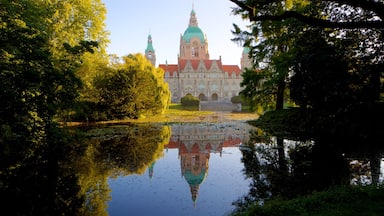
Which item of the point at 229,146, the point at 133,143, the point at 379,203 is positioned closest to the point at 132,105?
the point at 133,143

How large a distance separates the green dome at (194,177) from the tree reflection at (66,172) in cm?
146

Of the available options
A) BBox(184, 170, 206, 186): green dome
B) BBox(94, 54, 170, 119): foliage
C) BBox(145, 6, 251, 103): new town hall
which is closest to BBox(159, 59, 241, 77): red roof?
BBox(145, 6, 251, 103): new town hall

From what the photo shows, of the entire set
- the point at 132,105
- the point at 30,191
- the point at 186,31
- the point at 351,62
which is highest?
the point at 186,31

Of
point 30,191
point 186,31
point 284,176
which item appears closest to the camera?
point 30,191

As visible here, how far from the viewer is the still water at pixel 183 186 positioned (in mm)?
5478

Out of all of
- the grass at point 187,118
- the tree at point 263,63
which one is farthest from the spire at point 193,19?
the tree at point 263,63

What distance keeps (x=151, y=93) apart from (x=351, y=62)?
64.3 ft

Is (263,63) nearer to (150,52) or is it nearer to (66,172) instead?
(66,172)

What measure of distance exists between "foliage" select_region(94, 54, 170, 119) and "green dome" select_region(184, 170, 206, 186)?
59.3ft

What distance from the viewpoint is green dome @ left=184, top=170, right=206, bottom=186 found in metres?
7.17

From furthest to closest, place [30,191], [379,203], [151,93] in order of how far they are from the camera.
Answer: [151,93]
[30,191]
[379,203]

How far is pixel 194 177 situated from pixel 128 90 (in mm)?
19063

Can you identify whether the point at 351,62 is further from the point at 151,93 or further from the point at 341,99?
the point at 151,93

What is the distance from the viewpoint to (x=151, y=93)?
92.6 ft
